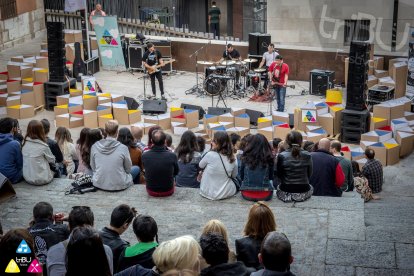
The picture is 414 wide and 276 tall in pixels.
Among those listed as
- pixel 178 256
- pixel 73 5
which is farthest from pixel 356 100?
pixel 178 256

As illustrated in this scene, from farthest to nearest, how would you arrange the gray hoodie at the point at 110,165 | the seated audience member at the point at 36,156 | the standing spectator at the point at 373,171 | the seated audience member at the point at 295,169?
the standing spectator at the point at 373,171 < the seated audience member at the point at 36,156 < the gray hoodie at the point at 110,165 < the seated audience member at the point at 295,169

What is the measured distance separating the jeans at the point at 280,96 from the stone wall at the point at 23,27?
994 centimetres

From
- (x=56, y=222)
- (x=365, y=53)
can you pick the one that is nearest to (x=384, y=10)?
(x=365, y=53)

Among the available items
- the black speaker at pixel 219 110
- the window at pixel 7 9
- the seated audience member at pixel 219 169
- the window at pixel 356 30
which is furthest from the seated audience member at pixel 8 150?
the window at pixel 356 30

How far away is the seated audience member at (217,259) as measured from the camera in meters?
5.54

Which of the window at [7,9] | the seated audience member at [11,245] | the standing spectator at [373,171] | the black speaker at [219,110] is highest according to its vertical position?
the window at [7,9]

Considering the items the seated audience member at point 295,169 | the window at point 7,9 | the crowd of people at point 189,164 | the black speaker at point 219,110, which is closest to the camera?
the seated audience member at point 295,169

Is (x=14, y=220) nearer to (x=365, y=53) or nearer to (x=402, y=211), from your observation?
(x=402, y=211)

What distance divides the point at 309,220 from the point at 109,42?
1366 cm

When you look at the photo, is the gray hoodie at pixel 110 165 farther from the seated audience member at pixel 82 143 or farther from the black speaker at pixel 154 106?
the black speaker at pixel 154 106

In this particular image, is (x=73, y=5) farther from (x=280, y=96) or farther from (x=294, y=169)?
(x=294, y=169)

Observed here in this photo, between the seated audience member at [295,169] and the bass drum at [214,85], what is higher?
the seated audience member at [295,169]

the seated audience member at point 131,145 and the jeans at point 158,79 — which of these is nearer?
the seated audience member at point 131,145

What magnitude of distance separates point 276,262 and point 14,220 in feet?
14.7
